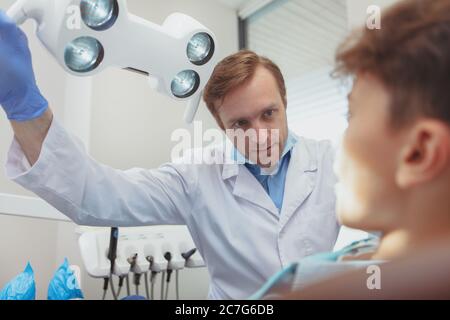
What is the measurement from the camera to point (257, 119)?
108 centimetres

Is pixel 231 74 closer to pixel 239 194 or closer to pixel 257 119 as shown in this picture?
pixel 257 119

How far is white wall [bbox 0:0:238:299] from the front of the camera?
1.66 m

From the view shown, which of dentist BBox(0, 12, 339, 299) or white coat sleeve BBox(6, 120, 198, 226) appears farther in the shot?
dentist BBox(0, 12, 339, 299)

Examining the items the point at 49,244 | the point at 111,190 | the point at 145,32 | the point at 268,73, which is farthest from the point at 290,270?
the point at 49,244

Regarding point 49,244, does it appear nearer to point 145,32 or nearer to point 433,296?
point 145,32

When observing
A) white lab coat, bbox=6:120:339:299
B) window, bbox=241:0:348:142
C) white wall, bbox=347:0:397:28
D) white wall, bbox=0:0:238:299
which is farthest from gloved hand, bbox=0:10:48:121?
window, bbox=241:0:348:142

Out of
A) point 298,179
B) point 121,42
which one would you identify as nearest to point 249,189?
point 298,179

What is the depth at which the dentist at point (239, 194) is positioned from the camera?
0.93 meters

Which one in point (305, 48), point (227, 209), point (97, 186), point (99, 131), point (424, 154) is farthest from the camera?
point (305, 48)

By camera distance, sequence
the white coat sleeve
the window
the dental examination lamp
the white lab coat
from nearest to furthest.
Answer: the dental examination lamp
the white coat sleeve
the white lab coat
the window

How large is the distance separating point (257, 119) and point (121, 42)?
500mm

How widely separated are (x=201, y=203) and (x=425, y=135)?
2.52 feet

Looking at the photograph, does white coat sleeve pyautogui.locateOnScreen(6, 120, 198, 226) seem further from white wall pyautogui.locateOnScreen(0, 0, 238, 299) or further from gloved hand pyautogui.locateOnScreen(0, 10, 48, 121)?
white wall pyautogui.locateOnScreen(0, 0, 238, 299)

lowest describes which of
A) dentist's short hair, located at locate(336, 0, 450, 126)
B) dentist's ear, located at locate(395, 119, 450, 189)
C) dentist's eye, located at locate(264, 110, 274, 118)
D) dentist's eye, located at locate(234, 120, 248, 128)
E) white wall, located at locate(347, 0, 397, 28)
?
dentist's ear, located at locate(395, 119, 450, 189)
